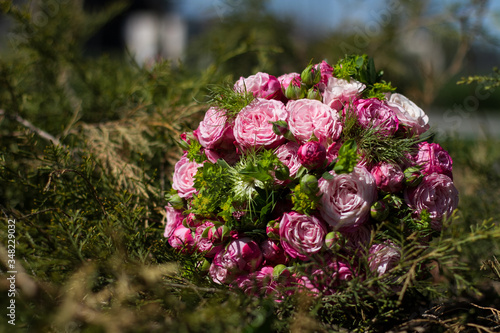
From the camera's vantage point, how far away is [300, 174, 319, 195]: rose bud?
0.70m

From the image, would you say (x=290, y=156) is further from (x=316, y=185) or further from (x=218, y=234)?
(x=218, y=234)

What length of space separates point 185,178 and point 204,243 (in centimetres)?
15

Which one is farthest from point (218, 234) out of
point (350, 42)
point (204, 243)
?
point (350, 42)

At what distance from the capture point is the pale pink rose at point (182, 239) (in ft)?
2.74

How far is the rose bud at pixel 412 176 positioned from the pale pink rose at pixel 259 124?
254 millimetres

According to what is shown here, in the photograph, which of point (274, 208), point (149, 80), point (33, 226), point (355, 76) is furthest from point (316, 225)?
point (149, 80)

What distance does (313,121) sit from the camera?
769mm

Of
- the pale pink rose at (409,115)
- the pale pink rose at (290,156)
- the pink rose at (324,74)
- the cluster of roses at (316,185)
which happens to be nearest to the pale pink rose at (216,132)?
the cluster of roses at (316,185)

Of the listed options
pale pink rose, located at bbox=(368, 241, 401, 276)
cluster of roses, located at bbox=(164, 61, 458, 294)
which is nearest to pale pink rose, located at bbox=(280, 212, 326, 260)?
cluster of roses, located at bbox=(164, 61, 458, 294)

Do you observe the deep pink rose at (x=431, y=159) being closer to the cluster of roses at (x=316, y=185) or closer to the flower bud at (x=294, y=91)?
the cluster of roses at (x=316, y=185)

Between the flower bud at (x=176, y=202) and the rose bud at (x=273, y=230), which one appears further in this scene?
the flower bud at (x=176, y=202)

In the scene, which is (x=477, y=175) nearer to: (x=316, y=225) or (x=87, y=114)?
(x=316, y=225)

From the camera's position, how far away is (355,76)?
88 centimetres

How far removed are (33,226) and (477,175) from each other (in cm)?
152
